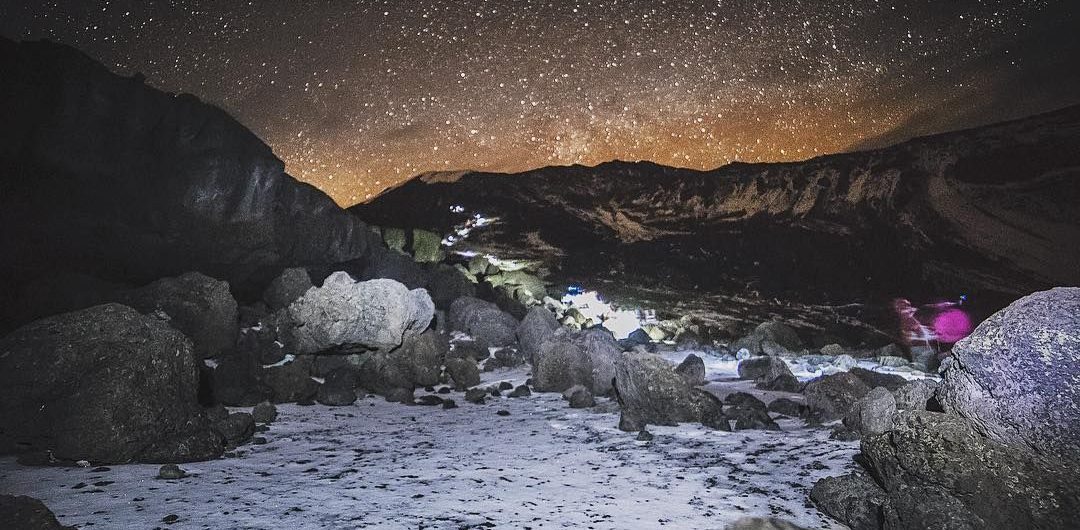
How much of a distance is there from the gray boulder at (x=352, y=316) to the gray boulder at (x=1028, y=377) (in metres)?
9.68

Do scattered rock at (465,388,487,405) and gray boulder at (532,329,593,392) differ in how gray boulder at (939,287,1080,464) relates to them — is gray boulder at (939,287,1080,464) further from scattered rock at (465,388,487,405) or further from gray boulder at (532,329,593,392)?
scattered rock at (465,388,487,405)

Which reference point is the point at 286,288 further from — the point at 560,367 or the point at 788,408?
the point at 788,408

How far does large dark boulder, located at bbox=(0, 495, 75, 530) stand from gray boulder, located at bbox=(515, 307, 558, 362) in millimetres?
10773

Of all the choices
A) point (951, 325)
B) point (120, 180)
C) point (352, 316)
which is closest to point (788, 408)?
point (352, 316)

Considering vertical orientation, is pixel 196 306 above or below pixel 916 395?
above

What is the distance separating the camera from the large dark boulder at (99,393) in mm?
4879

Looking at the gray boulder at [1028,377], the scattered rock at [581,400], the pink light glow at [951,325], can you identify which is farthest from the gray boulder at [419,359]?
the pink light glow at [951,325]

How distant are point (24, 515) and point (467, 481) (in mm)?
3062

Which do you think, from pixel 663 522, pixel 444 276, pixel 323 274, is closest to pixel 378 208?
pixel 444 276

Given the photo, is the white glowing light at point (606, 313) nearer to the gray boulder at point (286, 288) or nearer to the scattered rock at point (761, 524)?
the gray boulder at point (286, 288)

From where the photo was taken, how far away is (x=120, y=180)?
9.52 meters

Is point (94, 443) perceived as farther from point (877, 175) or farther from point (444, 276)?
point (877, 175)

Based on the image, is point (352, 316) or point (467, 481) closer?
point (467, 481)

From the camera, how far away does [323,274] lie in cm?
1546
